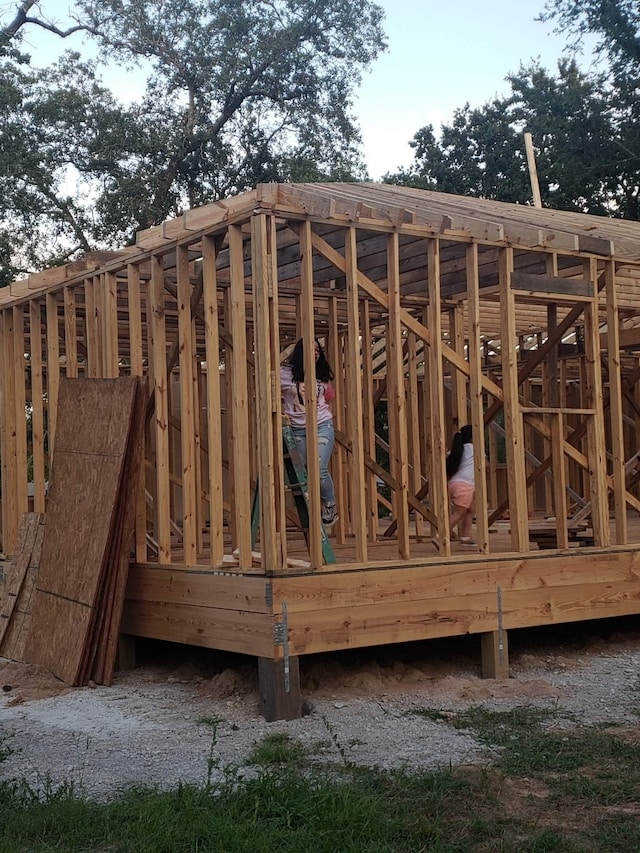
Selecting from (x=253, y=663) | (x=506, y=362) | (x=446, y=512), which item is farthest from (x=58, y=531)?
(x=506, y=362)

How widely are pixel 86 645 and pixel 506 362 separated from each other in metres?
4.01

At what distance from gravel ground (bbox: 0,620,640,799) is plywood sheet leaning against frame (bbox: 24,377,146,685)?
279 mm

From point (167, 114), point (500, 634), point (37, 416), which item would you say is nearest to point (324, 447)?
point (500, 634)

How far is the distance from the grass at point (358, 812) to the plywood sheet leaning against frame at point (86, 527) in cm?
283

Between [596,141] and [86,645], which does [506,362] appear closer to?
[86,645]

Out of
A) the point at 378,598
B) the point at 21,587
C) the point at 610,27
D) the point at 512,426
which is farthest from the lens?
the point at 610,27

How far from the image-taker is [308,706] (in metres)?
7.23

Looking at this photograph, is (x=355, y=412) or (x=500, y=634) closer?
(x=355, y=412)

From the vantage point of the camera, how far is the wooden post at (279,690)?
700 cm

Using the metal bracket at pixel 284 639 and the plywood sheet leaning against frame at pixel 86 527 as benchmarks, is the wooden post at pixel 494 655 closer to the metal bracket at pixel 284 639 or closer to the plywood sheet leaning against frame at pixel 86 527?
the metal bracket at pixel 284 639

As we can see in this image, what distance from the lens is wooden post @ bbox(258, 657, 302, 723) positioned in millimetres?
7004

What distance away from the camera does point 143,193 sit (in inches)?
1038

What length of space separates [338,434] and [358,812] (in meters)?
5.02

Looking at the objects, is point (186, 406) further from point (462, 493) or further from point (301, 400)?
point (462, 493)
